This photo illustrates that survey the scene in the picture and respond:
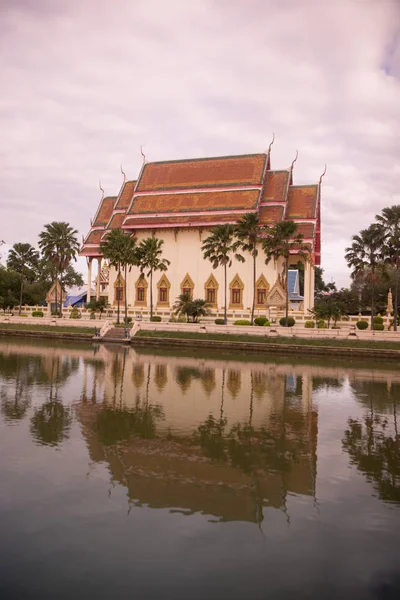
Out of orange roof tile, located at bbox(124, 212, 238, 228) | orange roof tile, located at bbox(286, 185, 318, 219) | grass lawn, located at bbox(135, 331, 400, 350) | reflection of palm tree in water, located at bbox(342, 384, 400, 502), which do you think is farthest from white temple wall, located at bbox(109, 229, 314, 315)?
reflection of palm tree in water, located at bbox(342, 384, 400, 502)

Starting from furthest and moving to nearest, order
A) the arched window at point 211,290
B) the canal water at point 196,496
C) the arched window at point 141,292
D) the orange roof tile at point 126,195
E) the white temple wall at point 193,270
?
the orange roof tile at point 126,195 → the arched window at point 141,292 → the arched window at point 211,290 → the white temple wall at point 193,270 → the canal water at point 196,496

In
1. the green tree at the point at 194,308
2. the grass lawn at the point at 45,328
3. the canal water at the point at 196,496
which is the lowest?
the canal water at the point at 196,496

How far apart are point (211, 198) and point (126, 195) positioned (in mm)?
12519

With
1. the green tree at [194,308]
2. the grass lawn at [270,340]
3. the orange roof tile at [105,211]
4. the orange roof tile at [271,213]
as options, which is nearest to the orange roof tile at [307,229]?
the orange roof tile at [271,213]

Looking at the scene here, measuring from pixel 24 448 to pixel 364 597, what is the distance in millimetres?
7904

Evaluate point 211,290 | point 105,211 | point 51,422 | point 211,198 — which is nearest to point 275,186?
point 211,198

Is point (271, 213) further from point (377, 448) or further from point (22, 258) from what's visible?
point (377, 448)

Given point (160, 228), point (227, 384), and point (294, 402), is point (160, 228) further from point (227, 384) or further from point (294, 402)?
point (294, 402)

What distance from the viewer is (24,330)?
157 feet

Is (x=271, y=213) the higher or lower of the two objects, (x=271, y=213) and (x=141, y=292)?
the higher

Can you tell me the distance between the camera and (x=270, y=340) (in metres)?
39.8

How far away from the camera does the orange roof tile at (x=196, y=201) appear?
54969 millimetres

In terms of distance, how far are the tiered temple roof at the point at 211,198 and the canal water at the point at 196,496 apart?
37.1 metres

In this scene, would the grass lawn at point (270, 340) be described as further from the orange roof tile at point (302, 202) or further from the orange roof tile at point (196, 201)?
the orange roof tile at point (302, 202)
